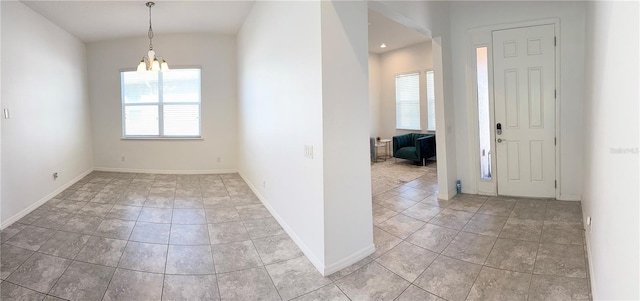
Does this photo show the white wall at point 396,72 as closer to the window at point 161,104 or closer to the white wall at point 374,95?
the white wall at point 374,95

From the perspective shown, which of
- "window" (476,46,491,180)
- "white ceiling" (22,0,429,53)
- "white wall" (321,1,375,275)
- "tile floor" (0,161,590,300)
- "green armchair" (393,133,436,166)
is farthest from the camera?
"green armchair" (393,133,436,166)

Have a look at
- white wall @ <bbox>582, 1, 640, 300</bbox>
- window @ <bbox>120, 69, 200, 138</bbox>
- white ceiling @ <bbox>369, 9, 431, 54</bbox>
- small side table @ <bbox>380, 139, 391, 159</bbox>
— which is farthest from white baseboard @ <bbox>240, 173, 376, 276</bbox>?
small side table @ <bbox>380, 139, 391, 159</bbox>

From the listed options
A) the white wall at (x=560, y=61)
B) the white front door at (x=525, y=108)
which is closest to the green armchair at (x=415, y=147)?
the white wall at (x=560, y=61)

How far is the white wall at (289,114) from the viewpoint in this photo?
2.30 metres

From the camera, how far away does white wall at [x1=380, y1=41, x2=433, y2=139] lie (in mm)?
7223

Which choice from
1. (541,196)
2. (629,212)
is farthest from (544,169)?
(629,212)

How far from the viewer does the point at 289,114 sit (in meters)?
2.91

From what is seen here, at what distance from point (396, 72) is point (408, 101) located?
843mm

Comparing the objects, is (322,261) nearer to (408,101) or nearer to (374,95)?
(408,101)

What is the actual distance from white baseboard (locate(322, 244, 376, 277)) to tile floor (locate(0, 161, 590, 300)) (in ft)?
0.19

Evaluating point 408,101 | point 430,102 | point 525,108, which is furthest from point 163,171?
point 525,108

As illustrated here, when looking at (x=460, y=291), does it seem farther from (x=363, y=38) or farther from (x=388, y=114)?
(x=388, y=114)

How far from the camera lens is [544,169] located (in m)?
3.77

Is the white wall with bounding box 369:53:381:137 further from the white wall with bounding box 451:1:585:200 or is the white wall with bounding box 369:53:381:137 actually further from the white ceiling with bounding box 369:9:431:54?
the white wall with bounding box 451:1:585:200
